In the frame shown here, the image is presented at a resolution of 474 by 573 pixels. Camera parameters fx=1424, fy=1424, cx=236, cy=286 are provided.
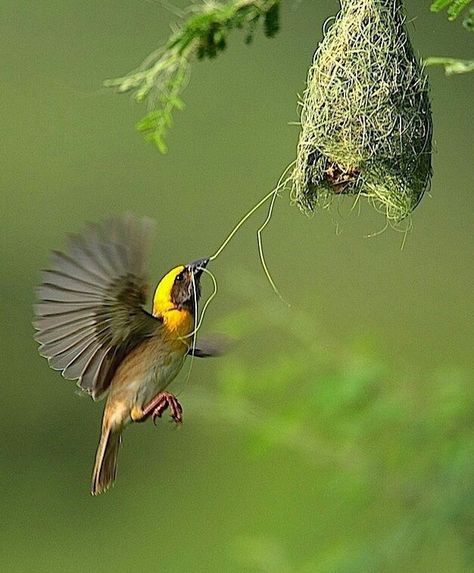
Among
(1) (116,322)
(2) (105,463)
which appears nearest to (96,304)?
(1) (116,322)

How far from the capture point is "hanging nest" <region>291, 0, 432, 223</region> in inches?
98.6

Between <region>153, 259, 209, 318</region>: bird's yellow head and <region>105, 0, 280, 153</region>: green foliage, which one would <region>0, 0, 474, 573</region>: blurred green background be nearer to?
<region>105, 0, 280, 153</region>: green foliage

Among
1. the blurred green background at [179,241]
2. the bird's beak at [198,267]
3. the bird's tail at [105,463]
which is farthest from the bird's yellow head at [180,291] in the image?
the blurred green background at [179,241]

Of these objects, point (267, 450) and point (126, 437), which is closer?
point (267, 450)

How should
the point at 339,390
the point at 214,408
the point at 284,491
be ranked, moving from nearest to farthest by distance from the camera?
the point at 339,390, the point at 214,408, the point at 284,491

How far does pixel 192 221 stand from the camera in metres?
7.81

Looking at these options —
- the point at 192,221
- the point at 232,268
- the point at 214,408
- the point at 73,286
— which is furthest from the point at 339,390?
the point at 192,221

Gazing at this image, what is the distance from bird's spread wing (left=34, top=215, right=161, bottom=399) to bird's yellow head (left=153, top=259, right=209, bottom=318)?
0.13ft


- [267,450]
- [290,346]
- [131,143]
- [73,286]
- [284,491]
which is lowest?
[73,286]

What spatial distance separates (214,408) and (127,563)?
4252 millimetres

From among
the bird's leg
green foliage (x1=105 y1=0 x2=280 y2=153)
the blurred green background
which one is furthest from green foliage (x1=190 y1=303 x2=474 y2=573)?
the blurred green background

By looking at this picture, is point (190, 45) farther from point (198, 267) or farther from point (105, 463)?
point (105, 463)

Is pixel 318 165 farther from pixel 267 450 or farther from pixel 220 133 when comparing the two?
pixel 220 133

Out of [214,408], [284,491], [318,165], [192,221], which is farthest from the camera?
[192,221]
